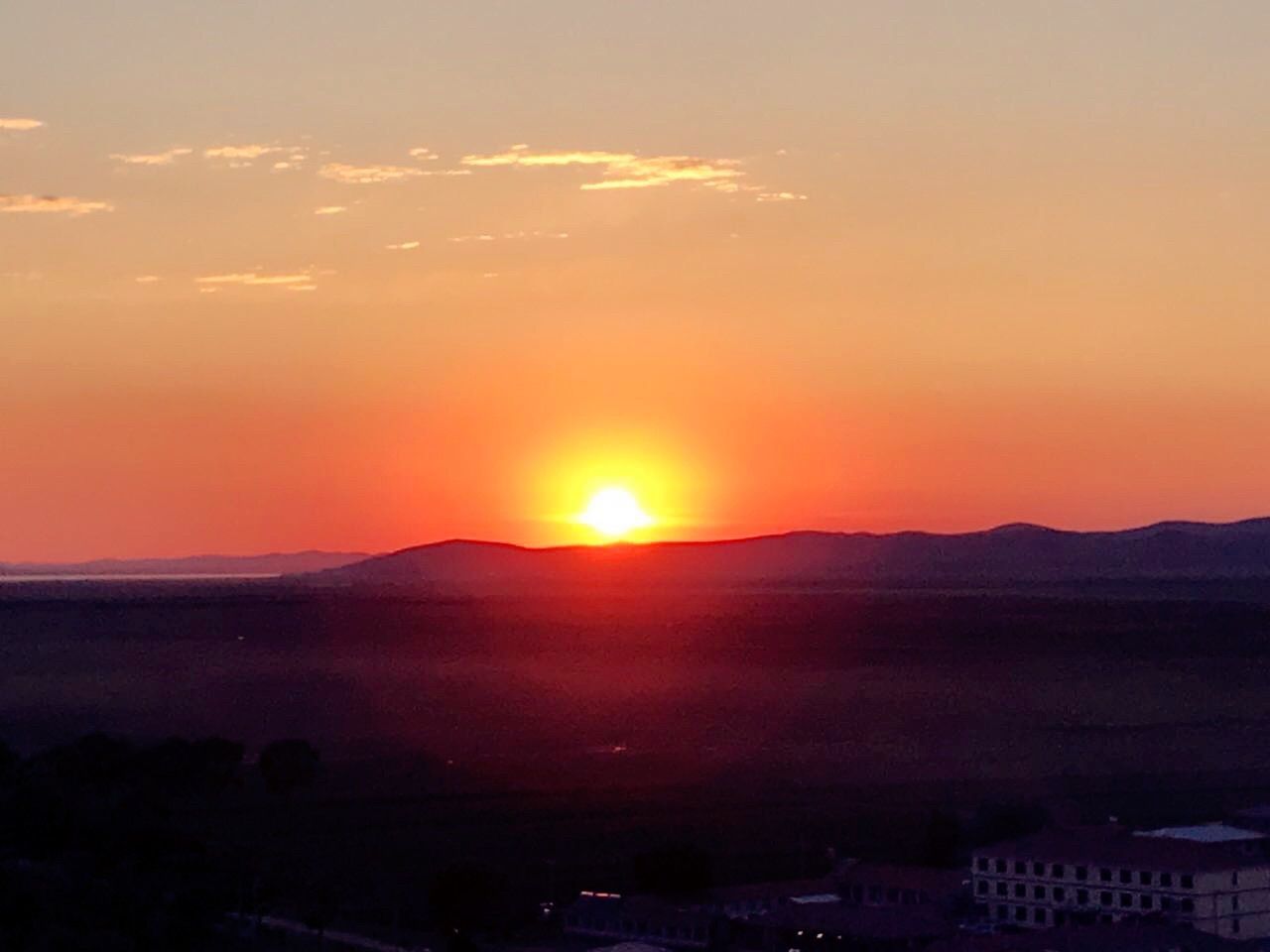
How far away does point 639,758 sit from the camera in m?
51.3

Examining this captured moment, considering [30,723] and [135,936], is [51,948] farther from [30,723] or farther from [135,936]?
[30,723]

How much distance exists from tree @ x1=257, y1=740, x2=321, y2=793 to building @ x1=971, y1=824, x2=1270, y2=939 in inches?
677

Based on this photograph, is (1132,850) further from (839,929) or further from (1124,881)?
(839,929)

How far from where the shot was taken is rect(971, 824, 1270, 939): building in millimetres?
27953

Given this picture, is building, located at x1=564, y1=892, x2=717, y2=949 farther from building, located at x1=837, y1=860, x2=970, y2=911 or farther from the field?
the field

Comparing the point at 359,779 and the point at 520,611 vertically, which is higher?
the point at 520,611

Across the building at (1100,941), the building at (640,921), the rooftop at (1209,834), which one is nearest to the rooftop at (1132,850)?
the rooftop at (1209,834)

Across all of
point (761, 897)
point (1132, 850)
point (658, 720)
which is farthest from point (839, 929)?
point (658, 720)

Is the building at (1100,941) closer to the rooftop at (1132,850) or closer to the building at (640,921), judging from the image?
the rooftop at (1132,850)

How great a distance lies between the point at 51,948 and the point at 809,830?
58.6 feet

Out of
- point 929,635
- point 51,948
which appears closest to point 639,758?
point 51,948

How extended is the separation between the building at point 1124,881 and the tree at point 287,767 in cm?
1719

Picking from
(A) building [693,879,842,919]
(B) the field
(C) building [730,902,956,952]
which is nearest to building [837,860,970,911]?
(A) building [693,879,842,919]

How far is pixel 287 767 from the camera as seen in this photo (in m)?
43.5
